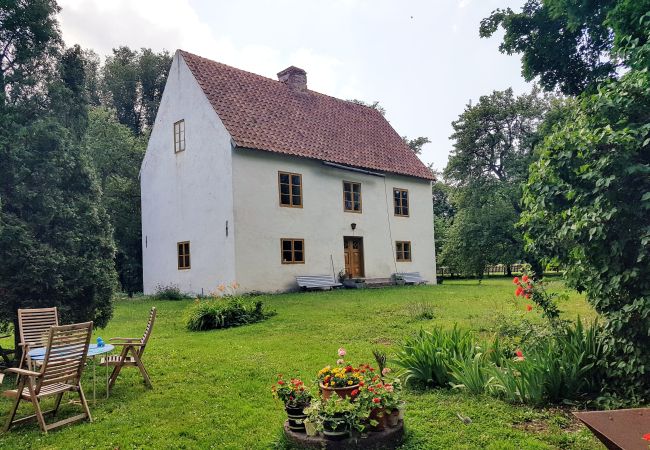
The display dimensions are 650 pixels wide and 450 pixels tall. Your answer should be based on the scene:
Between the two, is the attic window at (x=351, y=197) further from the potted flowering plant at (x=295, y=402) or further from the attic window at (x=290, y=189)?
the potted flowering plant at (x=295, y=402)

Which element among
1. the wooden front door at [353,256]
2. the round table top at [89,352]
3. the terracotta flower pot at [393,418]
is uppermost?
the wooden front door at [353,256]

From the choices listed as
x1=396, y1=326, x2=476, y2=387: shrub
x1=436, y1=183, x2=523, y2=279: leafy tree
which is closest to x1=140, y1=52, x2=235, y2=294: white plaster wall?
x1=396, y1=326, x2=476, y2=387: shrub

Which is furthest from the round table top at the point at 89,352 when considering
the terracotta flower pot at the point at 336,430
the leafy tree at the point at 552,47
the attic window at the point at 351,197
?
the attic window at the point at 351,197

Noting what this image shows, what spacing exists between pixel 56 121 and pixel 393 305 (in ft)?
33.7

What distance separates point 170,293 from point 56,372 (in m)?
15.3

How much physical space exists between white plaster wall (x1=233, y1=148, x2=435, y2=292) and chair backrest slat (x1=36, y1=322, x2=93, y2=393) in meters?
12.9

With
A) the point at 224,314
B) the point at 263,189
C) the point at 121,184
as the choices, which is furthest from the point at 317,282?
the point at 121,184

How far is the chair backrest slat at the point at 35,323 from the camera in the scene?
6.77 metres

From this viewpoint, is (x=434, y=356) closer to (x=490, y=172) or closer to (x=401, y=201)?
(x=401, y=201)

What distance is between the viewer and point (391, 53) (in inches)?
477

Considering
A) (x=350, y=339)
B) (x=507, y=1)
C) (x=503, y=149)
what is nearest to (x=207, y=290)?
(x=350, y=339)

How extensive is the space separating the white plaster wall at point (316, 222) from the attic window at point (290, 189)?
23 cm

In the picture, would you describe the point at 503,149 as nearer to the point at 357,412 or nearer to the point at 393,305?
the point at 393,305

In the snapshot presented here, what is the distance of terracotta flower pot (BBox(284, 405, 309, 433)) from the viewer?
430cm
